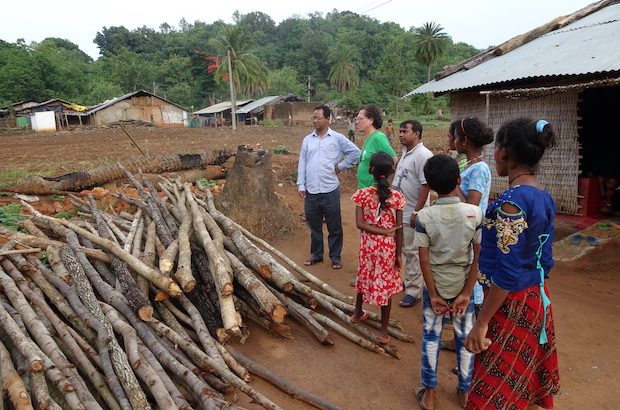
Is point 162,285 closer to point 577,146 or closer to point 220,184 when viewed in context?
point 220,184

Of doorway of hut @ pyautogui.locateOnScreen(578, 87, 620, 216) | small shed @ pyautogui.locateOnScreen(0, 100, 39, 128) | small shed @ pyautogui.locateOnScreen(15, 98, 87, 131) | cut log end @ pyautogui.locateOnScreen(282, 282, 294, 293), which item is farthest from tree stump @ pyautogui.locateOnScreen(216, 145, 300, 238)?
small shed @ pyautogui.locateOnScreen(0, 100, 39, 128)

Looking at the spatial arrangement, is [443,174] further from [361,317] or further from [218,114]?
[218,114]

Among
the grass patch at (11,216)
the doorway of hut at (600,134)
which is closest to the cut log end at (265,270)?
the grass patch at (11,216)

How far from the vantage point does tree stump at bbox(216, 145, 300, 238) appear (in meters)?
6.52

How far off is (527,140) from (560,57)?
6.24m

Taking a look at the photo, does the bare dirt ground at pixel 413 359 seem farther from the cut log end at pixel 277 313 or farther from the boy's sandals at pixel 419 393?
the cut log end at pixel 277 313

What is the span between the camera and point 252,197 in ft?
21.4

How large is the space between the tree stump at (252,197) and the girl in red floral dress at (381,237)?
3.31 metres

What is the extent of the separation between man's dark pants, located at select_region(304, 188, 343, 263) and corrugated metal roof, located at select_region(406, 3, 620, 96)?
403cm

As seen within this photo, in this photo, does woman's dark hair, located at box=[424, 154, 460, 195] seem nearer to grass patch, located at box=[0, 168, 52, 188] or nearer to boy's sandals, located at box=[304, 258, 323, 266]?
boy's sandals, located at box=[304, 258, 323, 266]

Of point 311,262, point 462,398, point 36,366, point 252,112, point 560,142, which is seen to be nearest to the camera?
point 36,366

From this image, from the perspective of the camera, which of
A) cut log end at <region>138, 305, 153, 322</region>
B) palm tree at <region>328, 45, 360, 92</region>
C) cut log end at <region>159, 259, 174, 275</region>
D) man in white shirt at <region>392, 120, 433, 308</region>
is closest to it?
cut log end at <region>138, 305, 153, 322</region>

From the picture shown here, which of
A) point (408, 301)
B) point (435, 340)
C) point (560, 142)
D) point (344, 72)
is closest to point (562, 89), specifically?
point (560, 142)

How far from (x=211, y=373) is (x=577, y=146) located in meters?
7.08
